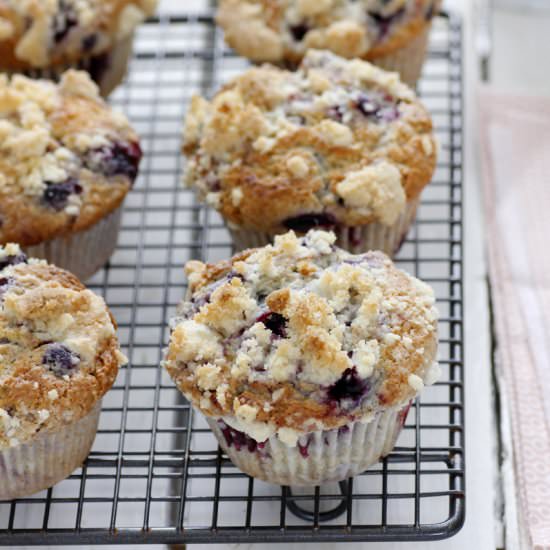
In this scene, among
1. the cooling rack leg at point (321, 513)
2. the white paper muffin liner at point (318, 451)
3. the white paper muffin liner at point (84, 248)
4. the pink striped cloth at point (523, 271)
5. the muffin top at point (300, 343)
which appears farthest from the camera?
the white paper muffin liner at point (84, 248)

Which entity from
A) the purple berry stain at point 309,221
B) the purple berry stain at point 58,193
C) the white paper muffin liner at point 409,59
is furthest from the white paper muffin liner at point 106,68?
the purple berry stain at point 309,221

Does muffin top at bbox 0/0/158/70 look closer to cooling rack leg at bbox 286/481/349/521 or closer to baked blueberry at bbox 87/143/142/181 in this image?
baked blueberry at bbox 87/143/142/181

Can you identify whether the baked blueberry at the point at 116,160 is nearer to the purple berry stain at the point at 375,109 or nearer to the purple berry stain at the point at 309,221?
the purple berry stain at the point at 309,221

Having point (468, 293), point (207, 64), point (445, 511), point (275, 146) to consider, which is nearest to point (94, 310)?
point (275, 146)

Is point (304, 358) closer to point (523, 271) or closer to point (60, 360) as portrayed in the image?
point (60, 360)

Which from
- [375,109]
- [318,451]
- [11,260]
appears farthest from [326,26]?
[318,451]

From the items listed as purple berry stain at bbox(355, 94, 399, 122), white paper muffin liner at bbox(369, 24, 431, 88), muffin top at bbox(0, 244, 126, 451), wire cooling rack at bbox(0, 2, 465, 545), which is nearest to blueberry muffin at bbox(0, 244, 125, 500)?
muffin top at bbox(0, 244, 126, 451)

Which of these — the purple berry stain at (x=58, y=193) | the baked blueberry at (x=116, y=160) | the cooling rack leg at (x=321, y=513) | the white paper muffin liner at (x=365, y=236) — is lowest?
the cooling rack leg at (x=321, y=513)

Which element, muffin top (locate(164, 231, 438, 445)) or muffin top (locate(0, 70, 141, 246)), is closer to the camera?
muffin top (locate(164, 231, 438, 445))
